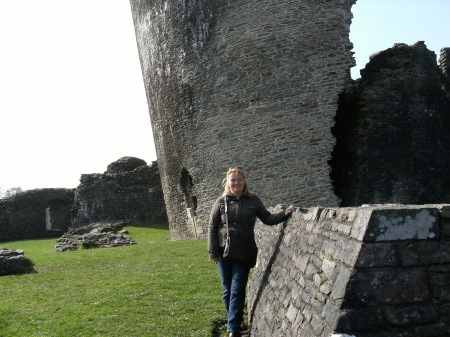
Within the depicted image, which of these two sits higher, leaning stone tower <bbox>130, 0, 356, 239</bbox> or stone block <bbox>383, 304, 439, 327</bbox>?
leaning stone tower <bbox>130, 0, 356, 239</bbox>

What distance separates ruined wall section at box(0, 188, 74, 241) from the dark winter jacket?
2361cm

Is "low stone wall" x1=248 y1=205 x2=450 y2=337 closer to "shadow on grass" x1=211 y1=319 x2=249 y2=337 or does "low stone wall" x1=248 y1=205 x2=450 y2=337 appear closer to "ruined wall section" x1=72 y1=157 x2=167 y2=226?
"shadow on grass" x1=211 y1=319 x2=249 y2=337

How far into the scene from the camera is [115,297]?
23.9 feet

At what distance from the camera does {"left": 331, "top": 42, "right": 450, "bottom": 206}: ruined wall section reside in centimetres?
1300

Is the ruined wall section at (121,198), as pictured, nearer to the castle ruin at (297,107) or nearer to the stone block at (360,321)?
the castle ruin at (297,107)

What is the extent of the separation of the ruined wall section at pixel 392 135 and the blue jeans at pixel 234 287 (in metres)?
8.33

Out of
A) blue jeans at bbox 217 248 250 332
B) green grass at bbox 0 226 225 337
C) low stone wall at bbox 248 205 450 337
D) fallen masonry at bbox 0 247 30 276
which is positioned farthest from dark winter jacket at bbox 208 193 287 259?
fallen masonry at bbox 0 247 30 276

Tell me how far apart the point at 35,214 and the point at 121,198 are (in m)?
6.85

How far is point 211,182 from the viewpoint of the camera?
13789 millimetres

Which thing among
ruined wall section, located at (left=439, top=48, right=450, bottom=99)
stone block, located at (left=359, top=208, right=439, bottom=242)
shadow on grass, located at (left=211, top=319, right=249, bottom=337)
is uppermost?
ruined wall section, located at (left=439, top=48, right=450, bottom=99)

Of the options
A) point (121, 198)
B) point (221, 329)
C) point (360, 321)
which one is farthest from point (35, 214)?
point (360, 321)

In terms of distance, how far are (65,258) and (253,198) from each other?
8201 millimetres

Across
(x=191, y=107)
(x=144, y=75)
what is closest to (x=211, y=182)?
(x=191, y=107)

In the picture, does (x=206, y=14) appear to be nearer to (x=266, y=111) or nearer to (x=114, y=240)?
(x=266, y=111)
